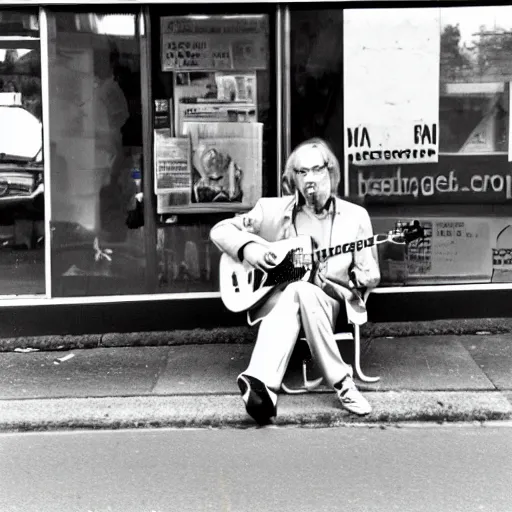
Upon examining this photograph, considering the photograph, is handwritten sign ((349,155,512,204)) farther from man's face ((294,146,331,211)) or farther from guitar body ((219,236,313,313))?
guitar body ((219,236,313,313))

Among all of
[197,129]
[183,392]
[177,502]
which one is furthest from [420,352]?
[177,502]

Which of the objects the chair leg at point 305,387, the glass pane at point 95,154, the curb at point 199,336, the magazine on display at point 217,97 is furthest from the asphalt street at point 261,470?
the magazine on display at point 217,97

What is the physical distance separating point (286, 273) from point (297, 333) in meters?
0.42

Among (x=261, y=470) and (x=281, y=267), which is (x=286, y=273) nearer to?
(x=281, y=267)

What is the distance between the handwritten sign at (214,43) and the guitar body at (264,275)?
76.3 inches

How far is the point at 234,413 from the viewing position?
5.23m

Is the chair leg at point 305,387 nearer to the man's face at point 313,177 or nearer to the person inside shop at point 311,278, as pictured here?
the person inside shop at point 311,278

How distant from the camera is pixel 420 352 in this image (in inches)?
253

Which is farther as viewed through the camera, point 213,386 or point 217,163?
point 217,163

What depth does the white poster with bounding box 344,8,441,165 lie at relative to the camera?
6906 mm

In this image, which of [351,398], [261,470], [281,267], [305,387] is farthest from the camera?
[305,387]

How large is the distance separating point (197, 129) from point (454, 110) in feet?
6.66

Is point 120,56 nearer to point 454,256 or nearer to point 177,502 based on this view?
point 454,256

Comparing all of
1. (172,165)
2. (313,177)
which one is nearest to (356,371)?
(313,177)
